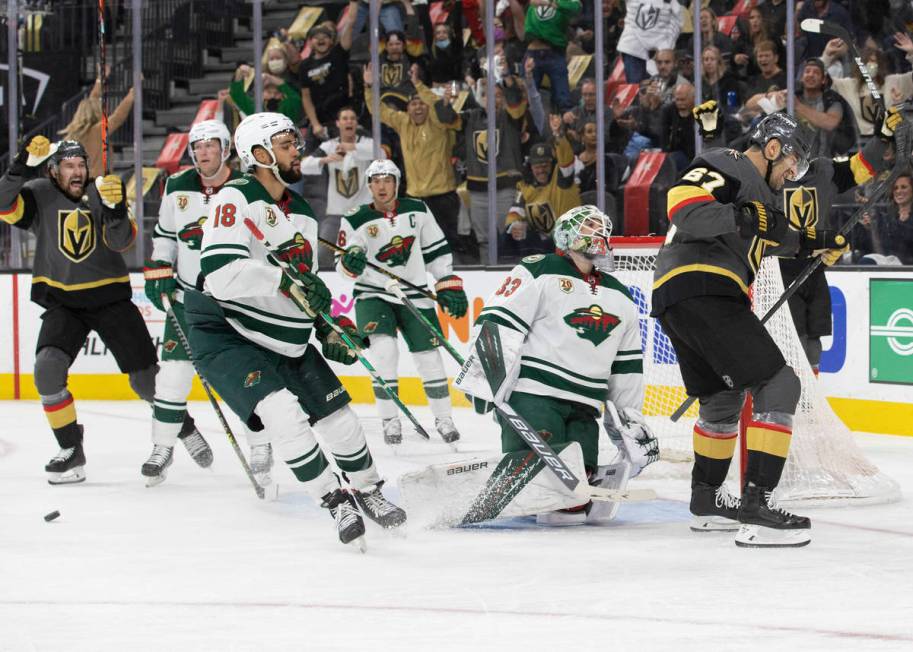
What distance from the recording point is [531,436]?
393cm

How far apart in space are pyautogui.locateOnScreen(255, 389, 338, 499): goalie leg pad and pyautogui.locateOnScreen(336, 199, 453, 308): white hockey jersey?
2.45m

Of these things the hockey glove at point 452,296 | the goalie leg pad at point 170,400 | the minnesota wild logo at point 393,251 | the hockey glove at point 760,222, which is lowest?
the goalie leg pad at point 170,400

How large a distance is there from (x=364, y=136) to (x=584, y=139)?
1.29 m

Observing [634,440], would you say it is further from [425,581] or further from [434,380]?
[434,380]

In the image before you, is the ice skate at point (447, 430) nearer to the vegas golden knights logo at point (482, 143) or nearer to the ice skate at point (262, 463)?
the ice skate at point (262, 463)

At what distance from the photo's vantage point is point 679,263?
12.4 feet

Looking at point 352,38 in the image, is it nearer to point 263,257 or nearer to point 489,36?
point 489,36

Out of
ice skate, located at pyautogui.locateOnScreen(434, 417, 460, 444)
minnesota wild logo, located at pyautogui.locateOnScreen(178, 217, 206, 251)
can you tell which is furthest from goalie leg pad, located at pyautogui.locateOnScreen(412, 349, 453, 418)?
minnesota wild logo, located at pyautogui.locateOnScreen(178, 217, 206, 251)

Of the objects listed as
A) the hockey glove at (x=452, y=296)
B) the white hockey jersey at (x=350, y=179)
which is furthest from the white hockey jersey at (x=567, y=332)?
the white hockey jersey at (x=350, y=179)

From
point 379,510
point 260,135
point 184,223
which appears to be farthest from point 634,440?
point 184,223

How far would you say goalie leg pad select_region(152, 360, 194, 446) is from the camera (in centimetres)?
503

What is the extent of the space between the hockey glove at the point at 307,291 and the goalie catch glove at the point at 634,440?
0.90 metres

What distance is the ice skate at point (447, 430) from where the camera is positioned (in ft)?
19.9

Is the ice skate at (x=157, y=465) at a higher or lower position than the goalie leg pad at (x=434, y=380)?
lower
